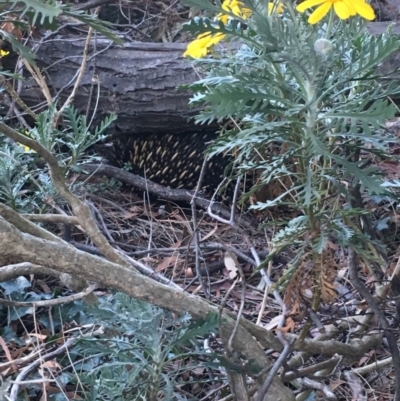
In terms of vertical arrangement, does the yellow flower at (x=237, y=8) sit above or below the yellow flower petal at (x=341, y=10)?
below

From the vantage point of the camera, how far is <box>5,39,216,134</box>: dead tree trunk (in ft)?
7.48

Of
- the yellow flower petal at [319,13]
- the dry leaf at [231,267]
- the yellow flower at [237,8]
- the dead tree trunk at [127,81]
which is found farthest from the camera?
the dead tree trunk at [127,81]

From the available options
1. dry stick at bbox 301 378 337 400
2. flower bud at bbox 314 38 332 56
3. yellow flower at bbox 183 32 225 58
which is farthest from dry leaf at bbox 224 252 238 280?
flower bud at bbox 314 38 332 56

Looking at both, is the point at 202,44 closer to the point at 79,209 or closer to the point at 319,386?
the point at 79,209

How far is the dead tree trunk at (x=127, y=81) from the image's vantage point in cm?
228

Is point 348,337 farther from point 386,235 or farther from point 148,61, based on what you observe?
point 148,61

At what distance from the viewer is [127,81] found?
2.33m

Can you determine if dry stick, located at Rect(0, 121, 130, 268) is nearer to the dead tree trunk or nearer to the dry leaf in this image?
the dry leaf

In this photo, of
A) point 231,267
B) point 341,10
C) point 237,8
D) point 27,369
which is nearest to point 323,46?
point 341,10

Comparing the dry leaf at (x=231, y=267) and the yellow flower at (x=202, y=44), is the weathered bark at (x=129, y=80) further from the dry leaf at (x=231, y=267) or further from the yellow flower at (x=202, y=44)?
the yellow flower at (x=202, y=44)

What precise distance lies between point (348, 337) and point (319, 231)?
0.33 meters

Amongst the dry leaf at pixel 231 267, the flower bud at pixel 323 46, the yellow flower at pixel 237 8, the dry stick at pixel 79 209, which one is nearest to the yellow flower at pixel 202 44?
the yellow flower at pixel 237 8

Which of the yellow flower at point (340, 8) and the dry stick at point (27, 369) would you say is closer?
the yellow flower at point (340, 8)

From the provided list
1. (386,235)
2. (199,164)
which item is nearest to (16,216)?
(386,235)
